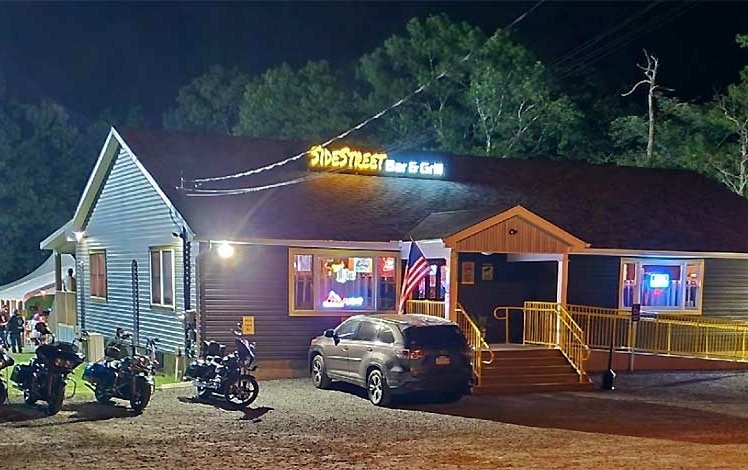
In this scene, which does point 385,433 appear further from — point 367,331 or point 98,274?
point 98,274

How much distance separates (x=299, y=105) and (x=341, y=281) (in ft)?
89.8

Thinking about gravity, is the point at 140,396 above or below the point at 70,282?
below

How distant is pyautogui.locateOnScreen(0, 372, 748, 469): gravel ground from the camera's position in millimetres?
9664

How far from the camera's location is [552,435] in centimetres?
1130

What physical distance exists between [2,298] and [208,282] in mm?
13309

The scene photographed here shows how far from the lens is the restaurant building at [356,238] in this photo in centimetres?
1666

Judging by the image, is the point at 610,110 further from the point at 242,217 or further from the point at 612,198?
the point at 242,217

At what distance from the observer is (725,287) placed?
67.5 feet

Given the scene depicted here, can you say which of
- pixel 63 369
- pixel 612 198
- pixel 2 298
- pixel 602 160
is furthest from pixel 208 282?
pixel 602 160

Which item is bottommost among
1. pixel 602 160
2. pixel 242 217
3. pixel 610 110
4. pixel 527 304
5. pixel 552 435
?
pixel 552 435

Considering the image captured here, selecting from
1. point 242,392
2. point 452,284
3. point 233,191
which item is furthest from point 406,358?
point 233,191

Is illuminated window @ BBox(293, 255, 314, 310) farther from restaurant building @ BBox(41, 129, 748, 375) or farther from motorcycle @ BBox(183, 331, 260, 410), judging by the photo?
motorcycle @ BBox(183, 331, 260, 410)

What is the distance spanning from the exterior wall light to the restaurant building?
4cm

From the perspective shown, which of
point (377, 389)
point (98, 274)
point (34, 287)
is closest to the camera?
point (377, 389)
